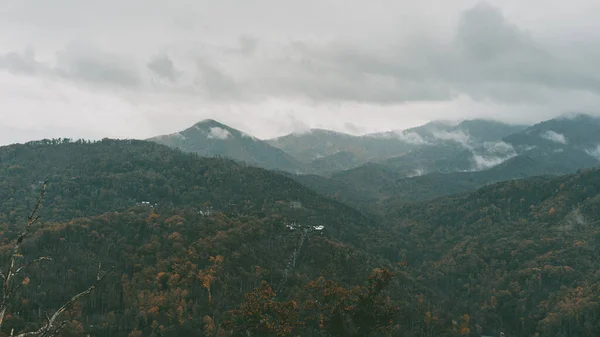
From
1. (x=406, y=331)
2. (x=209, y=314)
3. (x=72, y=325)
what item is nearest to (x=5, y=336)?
(x=72, y=325)

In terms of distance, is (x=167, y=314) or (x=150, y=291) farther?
(x=150, y=291)

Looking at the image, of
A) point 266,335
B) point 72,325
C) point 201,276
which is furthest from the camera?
point 201,276

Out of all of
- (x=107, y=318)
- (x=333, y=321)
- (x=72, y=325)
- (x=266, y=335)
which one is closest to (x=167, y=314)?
(x=107, y=318)

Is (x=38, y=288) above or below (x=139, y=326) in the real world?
above

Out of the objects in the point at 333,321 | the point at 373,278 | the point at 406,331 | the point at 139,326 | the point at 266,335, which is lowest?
the point at 406,331

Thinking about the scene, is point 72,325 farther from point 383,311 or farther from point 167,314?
point 383,311

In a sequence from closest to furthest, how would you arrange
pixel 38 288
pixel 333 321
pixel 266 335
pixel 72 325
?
pixel 333 321, pixel 266 335, pixel 72 325, pixel 38 288

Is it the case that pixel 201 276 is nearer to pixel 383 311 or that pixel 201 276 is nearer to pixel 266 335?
pixel 266 335

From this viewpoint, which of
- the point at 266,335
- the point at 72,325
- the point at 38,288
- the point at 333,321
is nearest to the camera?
the point at 333,321

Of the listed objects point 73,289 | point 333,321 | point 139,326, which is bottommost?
point 139,326
